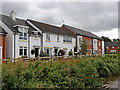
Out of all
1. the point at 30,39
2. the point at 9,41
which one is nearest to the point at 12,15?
the point at 30,39

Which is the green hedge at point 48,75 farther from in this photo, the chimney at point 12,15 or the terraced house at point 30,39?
the chimney at point 12,15

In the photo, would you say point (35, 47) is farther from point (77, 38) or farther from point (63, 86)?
point (63, 86)

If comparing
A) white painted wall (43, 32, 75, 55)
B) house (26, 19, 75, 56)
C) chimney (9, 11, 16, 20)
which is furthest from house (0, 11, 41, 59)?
white painted wall (43, 32, 75, 55)

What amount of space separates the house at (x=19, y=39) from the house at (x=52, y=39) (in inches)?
50.7

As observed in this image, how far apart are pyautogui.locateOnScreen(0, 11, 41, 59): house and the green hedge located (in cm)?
1146

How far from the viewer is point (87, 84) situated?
30.5ft

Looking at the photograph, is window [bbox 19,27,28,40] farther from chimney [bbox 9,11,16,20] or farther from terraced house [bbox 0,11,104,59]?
chimney [bbox 9,11,16,20]

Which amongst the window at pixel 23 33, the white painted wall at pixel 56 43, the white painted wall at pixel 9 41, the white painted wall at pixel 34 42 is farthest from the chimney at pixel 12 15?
the white painted wall at pixel 56 43

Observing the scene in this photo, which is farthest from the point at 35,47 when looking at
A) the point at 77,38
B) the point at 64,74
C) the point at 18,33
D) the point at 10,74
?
the point at 10,74

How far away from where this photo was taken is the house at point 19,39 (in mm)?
19672

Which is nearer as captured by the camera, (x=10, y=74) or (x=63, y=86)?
(x=10, y=74)

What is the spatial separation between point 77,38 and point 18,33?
1630 centimetres

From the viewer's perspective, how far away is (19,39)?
804 inches

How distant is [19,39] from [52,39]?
7.21 meters
